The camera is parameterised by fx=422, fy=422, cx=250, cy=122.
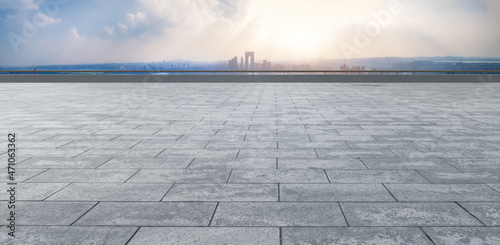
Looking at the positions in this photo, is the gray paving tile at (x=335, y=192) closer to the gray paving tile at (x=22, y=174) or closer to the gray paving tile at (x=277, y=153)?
the gray paving tile at (x=277, y=153)

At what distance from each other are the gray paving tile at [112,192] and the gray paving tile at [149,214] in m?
0.21

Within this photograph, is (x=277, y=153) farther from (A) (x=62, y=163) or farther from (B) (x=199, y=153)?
(A) (x=62, y=163)

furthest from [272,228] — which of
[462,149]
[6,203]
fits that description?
[462,149]

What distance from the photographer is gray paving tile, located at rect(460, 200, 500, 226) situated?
416cm

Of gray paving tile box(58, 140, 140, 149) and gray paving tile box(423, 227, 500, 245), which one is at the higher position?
gray paving tile box(423, 227, 500, 245)

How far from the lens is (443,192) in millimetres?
5078

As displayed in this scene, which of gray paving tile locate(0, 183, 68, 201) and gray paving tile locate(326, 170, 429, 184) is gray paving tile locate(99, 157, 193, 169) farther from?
gray paving tile locate(326, 170, 429, 184)

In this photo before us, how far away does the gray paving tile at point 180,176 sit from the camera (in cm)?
567

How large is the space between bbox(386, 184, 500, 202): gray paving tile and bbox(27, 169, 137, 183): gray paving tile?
3594 mm

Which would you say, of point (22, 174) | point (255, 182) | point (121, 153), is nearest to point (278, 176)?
point (255, 182)

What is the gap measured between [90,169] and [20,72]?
32.1 m

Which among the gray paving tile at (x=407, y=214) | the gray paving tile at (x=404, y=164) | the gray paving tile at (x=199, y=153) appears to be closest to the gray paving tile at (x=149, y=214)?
the gray paving tile at (x=407, y=214)

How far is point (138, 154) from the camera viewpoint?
23.9ft

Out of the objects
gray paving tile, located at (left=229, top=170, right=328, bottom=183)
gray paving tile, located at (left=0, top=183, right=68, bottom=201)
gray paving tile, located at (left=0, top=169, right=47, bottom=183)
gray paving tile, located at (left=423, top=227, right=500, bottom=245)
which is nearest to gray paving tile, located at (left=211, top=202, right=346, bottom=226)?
gray paving tile, located at (left=423, top=227, right=500, bottom=245)
